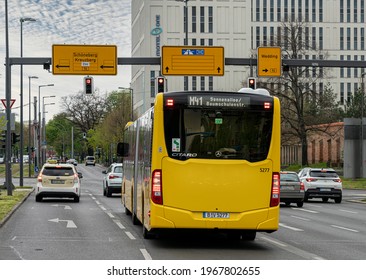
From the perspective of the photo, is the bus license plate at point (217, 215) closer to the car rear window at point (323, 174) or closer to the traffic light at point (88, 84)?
the traffic light at point (88, 84)

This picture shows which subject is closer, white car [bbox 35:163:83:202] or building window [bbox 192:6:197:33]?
white car [bbox 35:163:83:202]

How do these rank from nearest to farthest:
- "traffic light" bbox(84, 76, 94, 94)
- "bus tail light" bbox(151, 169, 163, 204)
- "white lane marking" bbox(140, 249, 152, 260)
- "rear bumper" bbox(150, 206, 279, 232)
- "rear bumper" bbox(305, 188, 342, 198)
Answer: "white lane marking" bbox(140, 249, 152, 260) < "rear bumper" bbox(150, 206, 279, 232) < "bus tail light" bbox(151, 169, 163, 204) < "traffic light" bbox(84, 76, 94, 94) < "rear bumper" bbox(305, 188, 342, 198)

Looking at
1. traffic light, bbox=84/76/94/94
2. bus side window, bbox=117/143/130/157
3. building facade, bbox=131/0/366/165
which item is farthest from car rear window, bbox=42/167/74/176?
building facade, bbox=131/0/366/165

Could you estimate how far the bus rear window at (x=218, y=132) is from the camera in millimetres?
15492

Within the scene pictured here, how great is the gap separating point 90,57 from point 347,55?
101820mm

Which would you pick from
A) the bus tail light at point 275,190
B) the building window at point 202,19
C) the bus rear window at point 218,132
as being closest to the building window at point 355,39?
the building window at point 202,19

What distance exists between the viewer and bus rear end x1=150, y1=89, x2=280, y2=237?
50.2 ft

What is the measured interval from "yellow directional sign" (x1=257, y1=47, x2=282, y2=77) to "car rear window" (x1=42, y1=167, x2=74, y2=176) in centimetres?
914

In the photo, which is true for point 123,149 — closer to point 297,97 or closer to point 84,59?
point 84,59

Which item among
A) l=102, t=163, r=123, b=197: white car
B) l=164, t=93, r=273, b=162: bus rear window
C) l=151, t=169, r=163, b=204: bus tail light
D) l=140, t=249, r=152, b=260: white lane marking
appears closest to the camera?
l=140, t=249, r=152, b=260: white lane marking

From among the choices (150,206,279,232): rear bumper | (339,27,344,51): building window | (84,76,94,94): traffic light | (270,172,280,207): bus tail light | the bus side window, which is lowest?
(150,206,279,232): rear bumper

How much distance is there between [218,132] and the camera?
51.2ft

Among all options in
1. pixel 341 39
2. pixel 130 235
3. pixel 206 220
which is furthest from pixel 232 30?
pixel 206 220

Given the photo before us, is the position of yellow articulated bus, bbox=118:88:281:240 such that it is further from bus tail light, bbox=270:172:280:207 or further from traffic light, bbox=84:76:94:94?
traffic light, bbox=84:76:94:94
